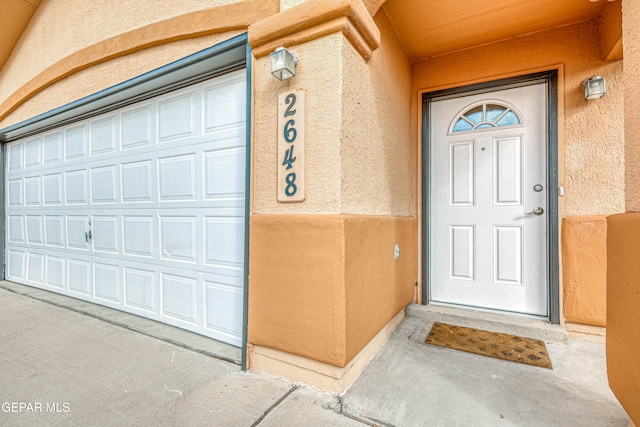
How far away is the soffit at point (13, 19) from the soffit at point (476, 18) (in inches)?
189

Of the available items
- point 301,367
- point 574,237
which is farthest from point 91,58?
point 574,237

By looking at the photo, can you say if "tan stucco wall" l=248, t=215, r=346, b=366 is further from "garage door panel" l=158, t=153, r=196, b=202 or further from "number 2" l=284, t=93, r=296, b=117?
"garage door panel" l=158, t=153, r=196, b=202

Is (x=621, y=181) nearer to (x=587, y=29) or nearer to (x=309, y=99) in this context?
(x=587, y=29)

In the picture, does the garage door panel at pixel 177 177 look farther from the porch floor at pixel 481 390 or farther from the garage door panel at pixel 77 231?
the porch floor at pixel 481 390

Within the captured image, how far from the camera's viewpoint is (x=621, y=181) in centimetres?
232

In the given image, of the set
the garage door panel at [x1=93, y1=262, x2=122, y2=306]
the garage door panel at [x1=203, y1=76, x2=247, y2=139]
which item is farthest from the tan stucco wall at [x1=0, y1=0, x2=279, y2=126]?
the garage door panel at [x1=93, y1=262, x2=122, y2=306]

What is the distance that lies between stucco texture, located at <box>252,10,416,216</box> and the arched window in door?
3.00 feet

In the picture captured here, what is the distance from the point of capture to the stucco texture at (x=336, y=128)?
1.76 metres

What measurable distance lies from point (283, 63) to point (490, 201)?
226cm

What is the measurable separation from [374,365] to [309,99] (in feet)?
6.14

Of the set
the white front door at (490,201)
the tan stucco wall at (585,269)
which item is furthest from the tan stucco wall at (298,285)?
the tan stucco wall at (585,269)

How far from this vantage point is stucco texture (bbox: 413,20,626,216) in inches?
92.8

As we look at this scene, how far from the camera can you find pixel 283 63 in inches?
70.4

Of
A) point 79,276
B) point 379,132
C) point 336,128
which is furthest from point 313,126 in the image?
point 79,276
